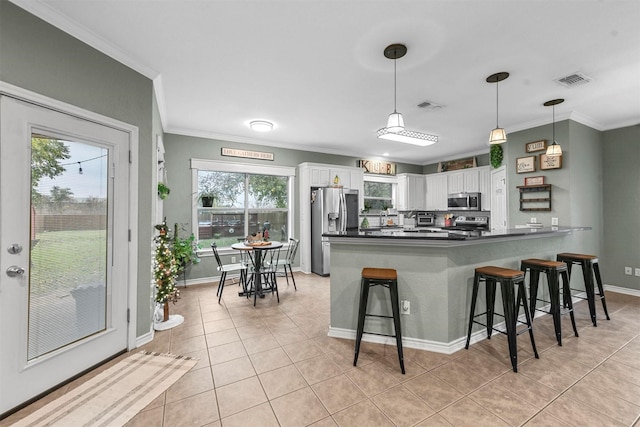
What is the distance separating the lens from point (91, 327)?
7.54ft

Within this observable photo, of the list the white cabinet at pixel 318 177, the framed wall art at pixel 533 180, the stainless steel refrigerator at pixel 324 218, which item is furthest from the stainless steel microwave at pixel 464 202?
the white cabinet at pixel 318 177

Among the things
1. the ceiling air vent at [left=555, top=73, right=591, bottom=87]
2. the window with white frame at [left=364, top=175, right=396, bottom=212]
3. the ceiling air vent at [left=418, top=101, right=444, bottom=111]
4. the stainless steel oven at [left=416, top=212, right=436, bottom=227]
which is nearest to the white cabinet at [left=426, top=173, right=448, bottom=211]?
the stainless steel oven at [left=416, top=212, right=436, bottom=227]

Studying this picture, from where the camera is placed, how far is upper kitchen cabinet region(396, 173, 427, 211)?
23.8ft

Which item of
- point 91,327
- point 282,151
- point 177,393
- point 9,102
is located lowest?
point 177,393

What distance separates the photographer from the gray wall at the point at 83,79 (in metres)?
1.81

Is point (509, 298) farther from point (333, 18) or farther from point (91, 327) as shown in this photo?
point (91, 327)

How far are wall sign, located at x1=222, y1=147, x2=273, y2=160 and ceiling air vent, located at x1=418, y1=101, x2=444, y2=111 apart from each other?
303cm

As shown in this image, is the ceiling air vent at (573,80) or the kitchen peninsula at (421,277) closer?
the kitchen peninsula at (421,277)

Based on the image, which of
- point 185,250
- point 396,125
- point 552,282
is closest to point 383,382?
point 552,282

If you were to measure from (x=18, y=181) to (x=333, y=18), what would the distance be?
7.98 feet

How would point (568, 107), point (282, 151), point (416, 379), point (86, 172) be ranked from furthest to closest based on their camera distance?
point (282, 151) < point (568, 107) < point (86, 172) < point (416, 379)

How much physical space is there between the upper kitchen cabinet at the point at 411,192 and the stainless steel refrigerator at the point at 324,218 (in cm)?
218

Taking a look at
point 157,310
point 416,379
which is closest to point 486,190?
point 416,379

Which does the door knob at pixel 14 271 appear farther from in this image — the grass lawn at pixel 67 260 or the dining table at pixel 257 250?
the dining table at pixel 257 250
